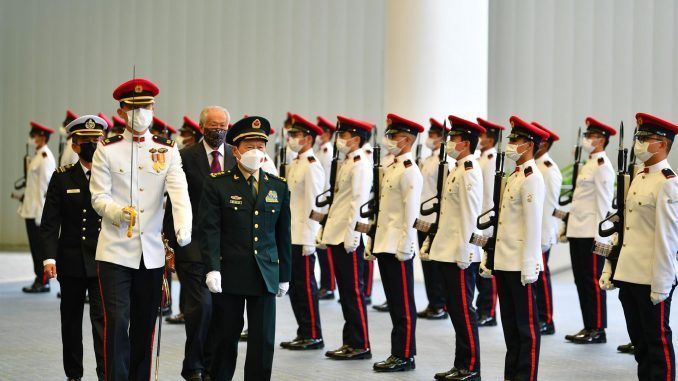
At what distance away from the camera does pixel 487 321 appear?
7.88 metres

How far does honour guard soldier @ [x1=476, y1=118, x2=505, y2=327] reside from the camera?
764 centimetres

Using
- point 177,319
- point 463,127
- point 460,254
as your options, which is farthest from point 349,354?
point 177,319

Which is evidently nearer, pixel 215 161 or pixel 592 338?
pixel 215 161

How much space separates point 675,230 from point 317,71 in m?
8.89

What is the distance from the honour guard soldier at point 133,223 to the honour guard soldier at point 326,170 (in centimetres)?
428

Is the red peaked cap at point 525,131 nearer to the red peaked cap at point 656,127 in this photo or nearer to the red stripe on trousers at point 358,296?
the red peaked cap at point 656,127

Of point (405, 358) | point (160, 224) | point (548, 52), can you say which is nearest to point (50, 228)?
point (160, 224)

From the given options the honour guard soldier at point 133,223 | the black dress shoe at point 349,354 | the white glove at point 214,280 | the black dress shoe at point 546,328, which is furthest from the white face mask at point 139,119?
the black dress shoe at point 546,328

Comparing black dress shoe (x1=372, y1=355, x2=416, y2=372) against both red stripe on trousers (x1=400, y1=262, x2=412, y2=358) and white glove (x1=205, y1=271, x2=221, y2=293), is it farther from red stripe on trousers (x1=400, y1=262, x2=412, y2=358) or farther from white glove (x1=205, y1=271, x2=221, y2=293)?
white glove (x1=205, y1=271, x2=221, y2=293)

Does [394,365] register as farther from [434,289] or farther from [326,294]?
[326,294]

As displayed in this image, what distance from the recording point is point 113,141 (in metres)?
4.80

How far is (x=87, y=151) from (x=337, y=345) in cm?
234

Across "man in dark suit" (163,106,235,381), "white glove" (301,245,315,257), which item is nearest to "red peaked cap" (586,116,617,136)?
"white glove" (301,245,315,257)

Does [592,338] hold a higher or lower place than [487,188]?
lower
